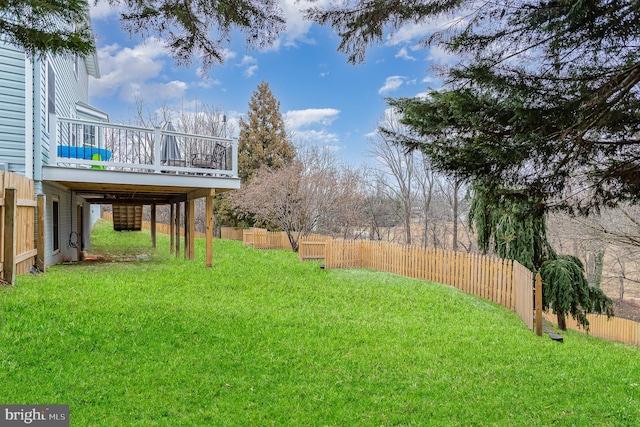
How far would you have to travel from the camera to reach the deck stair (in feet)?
60.5

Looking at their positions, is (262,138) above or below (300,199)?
above

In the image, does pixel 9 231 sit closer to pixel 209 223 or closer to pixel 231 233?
pixel 209 223

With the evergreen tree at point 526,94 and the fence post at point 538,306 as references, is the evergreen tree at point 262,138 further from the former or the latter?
the evergreen tree at point 526,94

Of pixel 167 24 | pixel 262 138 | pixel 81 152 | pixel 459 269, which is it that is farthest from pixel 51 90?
pixel 262 138

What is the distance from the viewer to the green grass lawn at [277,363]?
11.2 ft

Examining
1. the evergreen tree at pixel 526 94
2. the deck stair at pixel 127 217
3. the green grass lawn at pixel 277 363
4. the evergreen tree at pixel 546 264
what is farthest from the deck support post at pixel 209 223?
the deck stair at pixel 127 217

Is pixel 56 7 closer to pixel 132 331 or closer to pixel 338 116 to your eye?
pixel 132 331

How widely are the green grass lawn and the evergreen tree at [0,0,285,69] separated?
290 centimetres

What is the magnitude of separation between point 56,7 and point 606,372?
22.2 feet

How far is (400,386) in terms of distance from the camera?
4012mm

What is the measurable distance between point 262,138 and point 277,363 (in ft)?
80.1

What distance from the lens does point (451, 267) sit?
36.4 feet

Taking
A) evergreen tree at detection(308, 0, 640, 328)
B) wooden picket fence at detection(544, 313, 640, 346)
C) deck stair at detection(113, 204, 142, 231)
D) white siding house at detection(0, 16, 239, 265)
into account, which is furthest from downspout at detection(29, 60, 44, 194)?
→ wooden picket fence at detection(544, 313, 640, 346)

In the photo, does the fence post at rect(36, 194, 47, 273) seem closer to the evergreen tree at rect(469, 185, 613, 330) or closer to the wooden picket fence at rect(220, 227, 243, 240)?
the evergreen tree at rect(469, 185, 613, 330)
